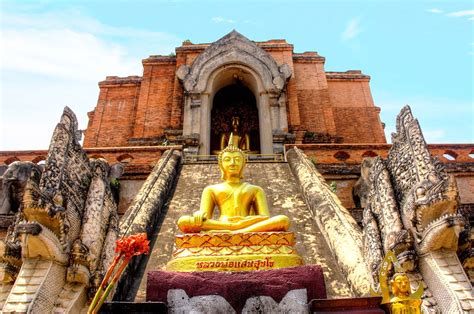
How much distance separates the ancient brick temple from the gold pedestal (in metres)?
8.76

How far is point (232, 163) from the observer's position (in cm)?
595

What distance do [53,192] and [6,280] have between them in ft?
3.44

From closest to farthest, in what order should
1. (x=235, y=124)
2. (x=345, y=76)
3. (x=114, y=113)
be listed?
(x=235, y=124) → (x=114, y=113) → (x=345, y=76)

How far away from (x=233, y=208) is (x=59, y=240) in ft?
6.76

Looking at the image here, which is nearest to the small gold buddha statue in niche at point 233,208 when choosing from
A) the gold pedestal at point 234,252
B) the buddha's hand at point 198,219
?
the buddha's hand at point 198,219

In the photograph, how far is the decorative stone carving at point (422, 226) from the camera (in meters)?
4.73

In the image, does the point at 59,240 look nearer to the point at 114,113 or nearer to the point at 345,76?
the point at 114,113

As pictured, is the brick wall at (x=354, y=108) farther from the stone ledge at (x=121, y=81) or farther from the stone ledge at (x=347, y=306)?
the stone ledge at (x=347, y=306)

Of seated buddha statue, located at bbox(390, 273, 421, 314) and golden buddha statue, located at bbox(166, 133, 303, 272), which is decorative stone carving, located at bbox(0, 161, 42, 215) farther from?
seated buddha statue, located at bbox(390, 273, 421, 314)

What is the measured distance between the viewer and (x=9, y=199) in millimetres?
7996

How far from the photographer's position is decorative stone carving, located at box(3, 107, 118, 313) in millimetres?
4359

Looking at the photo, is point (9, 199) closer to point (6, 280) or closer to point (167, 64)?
point (6, 280)

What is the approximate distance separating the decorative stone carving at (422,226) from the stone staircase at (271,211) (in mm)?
808

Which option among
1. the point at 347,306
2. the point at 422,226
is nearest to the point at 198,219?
the point at 347,306
